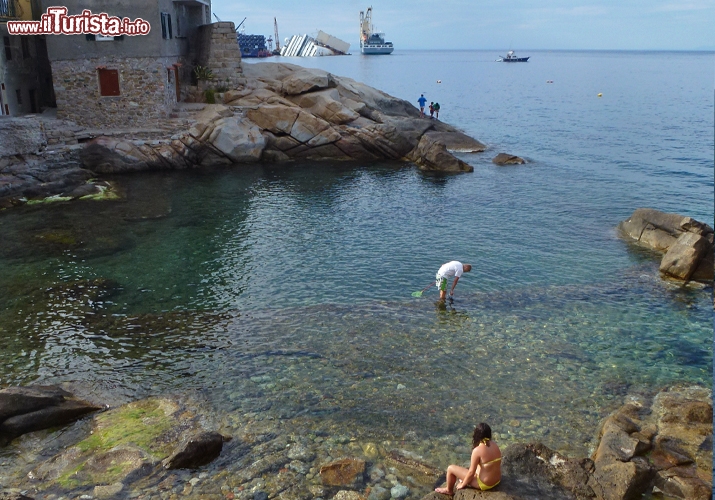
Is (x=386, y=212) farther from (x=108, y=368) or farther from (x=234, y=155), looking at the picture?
(x=108, y=368)

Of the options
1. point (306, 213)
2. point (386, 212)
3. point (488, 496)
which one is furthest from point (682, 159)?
point (488, 496)

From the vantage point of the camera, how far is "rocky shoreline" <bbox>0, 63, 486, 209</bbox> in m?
40.0

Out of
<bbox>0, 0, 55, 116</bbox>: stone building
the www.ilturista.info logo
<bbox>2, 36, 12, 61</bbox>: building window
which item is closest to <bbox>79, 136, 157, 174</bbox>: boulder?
<bbox>0, 0, 55, 116</bbox>: stone building

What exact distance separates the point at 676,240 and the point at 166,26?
4107 centimetres

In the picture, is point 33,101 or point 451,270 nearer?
point 451,270

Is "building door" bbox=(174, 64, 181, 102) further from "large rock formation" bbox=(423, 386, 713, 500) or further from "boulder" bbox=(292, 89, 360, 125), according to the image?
"large rock formation" bbox=(423, 386, 713, 500)

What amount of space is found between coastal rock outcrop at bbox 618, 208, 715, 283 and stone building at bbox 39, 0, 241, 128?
3601cm

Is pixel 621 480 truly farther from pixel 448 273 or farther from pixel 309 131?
pixel 309 131

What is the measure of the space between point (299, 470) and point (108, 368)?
8229 millimetres

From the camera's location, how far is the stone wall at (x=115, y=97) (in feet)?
148

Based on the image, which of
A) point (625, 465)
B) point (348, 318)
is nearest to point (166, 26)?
point (348, 318)

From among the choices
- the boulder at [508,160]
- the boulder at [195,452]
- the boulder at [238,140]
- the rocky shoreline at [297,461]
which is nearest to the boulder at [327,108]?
the boulder at [238,140]

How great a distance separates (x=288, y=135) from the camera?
5038cm

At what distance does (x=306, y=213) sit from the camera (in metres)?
36.2
